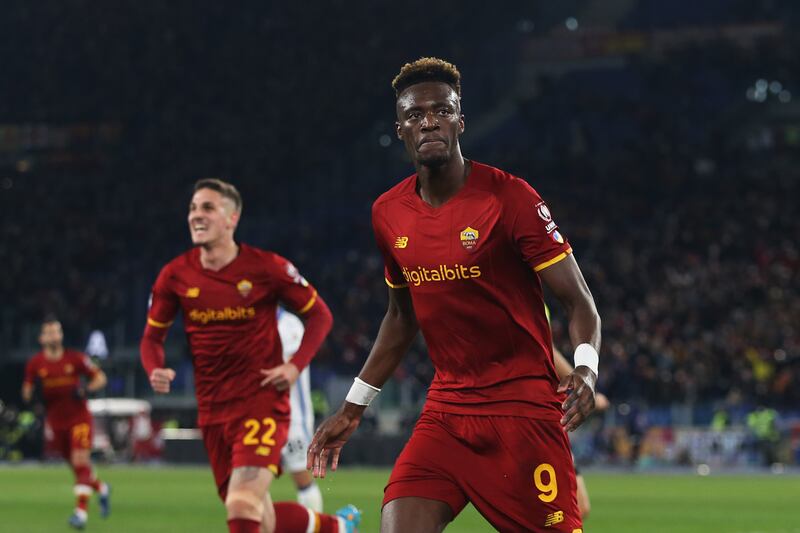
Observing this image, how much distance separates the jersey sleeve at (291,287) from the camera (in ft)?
31.6

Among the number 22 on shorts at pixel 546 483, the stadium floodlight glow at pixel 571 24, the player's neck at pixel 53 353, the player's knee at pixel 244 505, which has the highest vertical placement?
the stadium floodlight glow at pixel 571 24

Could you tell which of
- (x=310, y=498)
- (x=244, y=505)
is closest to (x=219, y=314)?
(x=244, y=505)

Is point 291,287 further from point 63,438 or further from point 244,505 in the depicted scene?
point 63,438

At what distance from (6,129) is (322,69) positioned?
1065cm

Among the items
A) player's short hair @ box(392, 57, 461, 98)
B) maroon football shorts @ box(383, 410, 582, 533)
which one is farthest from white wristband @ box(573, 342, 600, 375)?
player's short hair @ box(392, 57, 461, 98)

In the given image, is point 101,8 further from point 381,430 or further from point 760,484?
point 760,484

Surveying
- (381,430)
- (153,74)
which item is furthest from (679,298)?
(153,74)

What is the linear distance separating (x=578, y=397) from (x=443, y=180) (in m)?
1.18

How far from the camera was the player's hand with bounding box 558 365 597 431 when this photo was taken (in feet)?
16.2

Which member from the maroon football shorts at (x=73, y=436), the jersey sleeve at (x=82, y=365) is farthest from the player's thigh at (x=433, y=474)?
the jersey sleeve at (x=82, y=365)

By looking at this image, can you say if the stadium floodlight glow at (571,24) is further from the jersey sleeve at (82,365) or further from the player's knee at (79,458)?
the player's knee at (79,458)

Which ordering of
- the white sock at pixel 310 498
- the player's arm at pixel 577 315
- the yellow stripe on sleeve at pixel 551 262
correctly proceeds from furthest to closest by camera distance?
the white sock at pixel 310 498, the yellow stripe on sleeve at pixel 551 262, the player's arm at pixel 577 315

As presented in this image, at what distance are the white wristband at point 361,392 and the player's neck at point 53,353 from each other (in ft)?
45.8

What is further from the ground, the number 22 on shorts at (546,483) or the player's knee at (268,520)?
the number 22 on shorts at (546,483)
